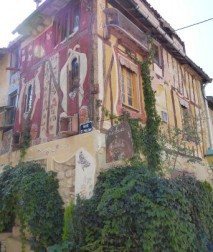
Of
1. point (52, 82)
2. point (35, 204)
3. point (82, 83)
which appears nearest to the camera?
point (35, 204)

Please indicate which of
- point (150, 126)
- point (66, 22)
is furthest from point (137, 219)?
point (66, 22)

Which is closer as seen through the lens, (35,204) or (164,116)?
(35,204)

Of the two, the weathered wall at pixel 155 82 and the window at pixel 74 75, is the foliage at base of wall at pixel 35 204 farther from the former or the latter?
the window at pixel 74 75

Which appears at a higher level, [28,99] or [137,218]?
[28,99]

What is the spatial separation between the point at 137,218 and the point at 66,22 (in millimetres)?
6872

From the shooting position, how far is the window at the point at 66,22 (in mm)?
8102

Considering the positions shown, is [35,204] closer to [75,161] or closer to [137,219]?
[75,161]

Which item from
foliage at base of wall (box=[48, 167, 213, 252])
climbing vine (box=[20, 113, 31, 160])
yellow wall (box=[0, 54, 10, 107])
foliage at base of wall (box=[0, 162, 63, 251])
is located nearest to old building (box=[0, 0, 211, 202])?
climbing vine (box=[20, 113, 31, 160])

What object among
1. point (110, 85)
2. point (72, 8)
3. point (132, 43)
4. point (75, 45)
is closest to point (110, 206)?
point (110, 85)

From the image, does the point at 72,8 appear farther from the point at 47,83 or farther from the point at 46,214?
the point at 46,214

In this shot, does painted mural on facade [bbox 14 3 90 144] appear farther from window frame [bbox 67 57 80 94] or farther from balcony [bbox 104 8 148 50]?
balcony [bbox 104 8 148 50]

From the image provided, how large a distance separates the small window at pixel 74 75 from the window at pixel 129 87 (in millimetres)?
1453

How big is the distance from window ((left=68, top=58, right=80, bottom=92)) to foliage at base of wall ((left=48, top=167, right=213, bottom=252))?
3.03 m

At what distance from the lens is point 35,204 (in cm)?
614
